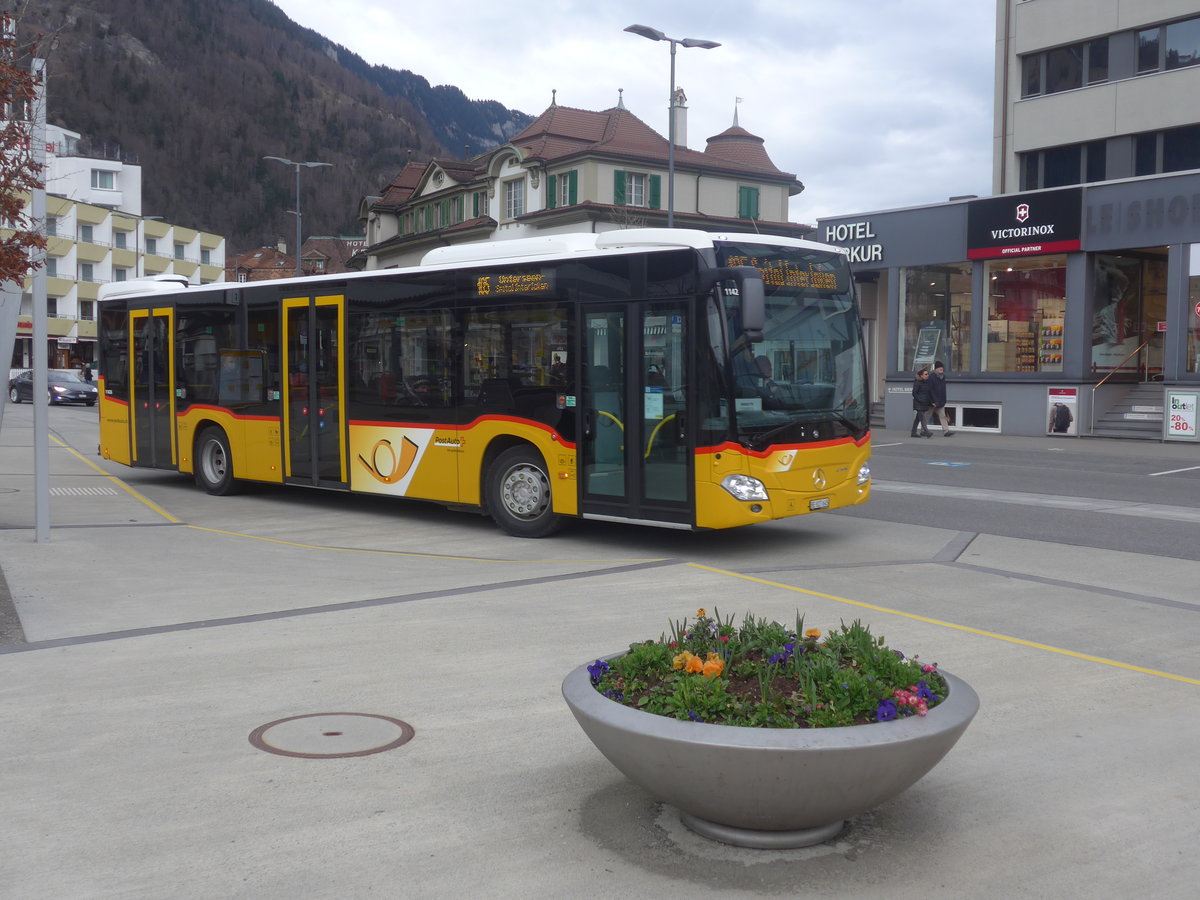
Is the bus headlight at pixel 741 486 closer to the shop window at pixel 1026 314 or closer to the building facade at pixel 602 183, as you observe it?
the shop window at pixel 1026 314

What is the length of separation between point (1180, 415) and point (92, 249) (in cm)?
7573

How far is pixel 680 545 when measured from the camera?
11719 mm

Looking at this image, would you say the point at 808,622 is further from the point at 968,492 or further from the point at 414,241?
the point at 414,241

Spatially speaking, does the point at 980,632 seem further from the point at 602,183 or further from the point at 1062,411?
the point at 602,183

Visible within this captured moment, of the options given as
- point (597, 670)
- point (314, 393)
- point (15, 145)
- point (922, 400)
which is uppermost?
point (15, 145)

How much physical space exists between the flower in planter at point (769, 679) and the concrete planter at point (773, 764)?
0.26 ft

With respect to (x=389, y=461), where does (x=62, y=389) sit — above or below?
above

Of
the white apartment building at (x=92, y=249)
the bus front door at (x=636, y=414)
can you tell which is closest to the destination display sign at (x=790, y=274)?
the bus front door at (x=636, y=414)

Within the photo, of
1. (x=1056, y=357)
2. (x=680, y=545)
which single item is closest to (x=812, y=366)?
(x=680, y=545)

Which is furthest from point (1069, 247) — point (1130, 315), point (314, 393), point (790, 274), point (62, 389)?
point (62, 389)

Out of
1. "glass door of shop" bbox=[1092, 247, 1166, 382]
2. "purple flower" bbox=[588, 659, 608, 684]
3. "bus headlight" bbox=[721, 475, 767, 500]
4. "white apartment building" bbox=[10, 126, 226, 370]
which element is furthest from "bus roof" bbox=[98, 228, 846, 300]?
"white apartment building" bbox=[10, 126, 226, 370]

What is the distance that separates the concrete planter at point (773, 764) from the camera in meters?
3.75

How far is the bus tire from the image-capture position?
53.1 ft

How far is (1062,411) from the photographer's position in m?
28.8
